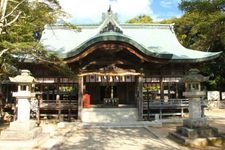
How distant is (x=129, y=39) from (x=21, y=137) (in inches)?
413

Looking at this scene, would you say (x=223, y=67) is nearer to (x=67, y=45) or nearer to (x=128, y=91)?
(x=128, y=91)

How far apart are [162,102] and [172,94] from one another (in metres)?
5.34

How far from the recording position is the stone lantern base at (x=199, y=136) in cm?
1153

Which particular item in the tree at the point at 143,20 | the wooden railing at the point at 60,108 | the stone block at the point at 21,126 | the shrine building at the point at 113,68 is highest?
the tree at the point at 143,20

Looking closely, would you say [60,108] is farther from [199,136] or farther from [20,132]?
[199,136]

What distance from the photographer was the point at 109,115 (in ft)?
70.0

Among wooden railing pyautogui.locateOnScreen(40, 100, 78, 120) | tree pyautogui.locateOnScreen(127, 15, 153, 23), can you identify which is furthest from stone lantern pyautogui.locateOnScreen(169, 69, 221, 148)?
tree pyautogui.locateOnScreen(127, 15, 153, 23)

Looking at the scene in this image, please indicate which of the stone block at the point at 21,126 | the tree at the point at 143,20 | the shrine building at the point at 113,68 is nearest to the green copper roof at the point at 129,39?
the shrine building at the point at 113,68

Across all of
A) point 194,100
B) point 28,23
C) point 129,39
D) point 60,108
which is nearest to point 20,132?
point 28,23

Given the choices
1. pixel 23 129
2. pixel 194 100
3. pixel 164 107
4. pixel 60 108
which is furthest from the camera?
pixel 164 107

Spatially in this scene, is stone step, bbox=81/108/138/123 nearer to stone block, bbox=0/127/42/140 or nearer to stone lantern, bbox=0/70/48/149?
stone lantern, bbox=0/70/48/149

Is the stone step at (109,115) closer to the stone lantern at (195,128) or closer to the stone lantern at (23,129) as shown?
the stone lantern at (195,128)

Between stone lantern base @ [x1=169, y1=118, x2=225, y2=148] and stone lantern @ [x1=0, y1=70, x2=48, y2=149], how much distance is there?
17.2 ft

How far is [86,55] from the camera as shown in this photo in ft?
68.1
